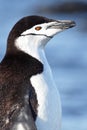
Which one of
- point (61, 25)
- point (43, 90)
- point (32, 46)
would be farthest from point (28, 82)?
point (61, 25)

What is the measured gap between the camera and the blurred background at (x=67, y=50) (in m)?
14.2

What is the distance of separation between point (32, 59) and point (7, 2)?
1844 cm

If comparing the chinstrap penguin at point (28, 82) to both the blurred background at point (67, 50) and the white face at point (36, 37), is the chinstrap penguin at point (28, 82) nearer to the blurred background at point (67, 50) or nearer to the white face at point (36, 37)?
the white face at point (36, 37)

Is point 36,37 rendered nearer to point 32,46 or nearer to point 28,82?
point 32,46

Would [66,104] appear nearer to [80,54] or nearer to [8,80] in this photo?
[80,54]

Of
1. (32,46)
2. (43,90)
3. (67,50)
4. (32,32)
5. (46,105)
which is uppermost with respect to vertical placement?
(32,32)

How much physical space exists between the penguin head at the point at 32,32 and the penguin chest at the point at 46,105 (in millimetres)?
Result: 327

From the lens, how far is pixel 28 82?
747 cm

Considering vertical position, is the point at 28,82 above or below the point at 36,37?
below

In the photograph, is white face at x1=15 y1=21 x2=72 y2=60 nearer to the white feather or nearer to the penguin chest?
the white feather

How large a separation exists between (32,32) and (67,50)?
11002mm

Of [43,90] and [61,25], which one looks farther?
[61,25]

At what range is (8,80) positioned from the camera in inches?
294

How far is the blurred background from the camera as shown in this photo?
46.6 feet
